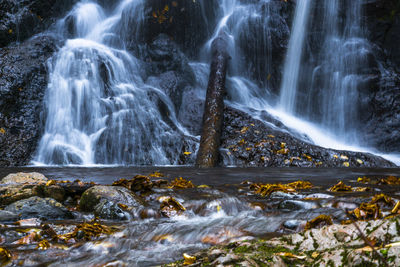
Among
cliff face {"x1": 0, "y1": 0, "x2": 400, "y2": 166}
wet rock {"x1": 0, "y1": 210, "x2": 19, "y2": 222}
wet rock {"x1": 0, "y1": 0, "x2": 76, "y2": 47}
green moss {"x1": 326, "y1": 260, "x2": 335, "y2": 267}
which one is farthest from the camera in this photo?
wet rock {"x1": 0, "y1": 0, "x2": 76, "y2": 47}

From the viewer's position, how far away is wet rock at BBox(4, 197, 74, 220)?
314 cm

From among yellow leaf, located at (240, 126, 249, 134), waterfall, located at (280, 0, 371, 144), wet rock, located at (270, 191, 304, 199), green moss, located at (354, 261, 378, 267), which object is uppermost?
waterfall, located at (280, 0, 371, 144)

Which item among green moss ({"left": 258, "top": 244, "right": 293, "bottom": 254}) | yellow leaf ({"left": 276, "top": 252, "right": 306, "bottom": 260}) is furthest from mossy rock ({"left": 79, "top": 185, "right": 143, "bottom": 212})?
yellow leaf ({"left": 276, "top": 252, "right": 306, "bottom": 260})

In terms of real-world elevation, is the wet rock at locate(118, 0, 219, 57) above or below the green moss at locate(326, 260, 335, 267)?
above

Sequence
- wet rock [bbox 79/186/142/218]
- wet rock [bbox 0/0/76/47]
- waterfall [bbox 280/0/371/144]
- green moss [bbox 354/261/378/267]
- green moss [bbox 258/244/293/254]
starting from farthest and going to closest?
waterfall [bbox 280/0/371/144], wet rock [bbox 0/0/76/47], wet rock [bbox 79/186/142/218], green moss [bbox 258/244/293/254], green moss [bbox 354/261/378/267]

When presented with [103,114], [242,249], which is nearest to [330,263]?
[242,249]

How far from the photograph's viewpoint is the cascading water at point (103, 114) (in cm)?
988

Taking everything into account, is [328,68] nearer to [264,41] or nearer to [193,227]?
[264,41]

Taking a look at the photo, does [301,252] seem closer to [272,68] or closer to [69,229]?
[69,229]

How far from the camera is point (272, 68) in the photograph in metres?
16.1

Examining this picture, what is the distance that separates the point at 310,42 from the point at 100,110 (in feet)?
37.4

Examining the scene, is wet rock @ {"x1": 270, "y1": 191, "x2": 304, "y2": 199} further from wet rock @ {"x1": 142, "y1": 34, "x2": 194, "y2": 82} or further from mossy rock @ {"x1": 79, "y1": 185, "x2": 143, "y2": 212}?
wet rock @ {"x1": 142, "y1": 34, "x2": 194, "y2": 82}

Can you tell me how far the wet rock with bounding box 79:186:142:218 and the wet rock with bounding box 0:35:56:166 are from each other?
277 inches

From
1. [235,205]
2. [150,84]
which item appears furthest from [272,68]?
[235,205]
